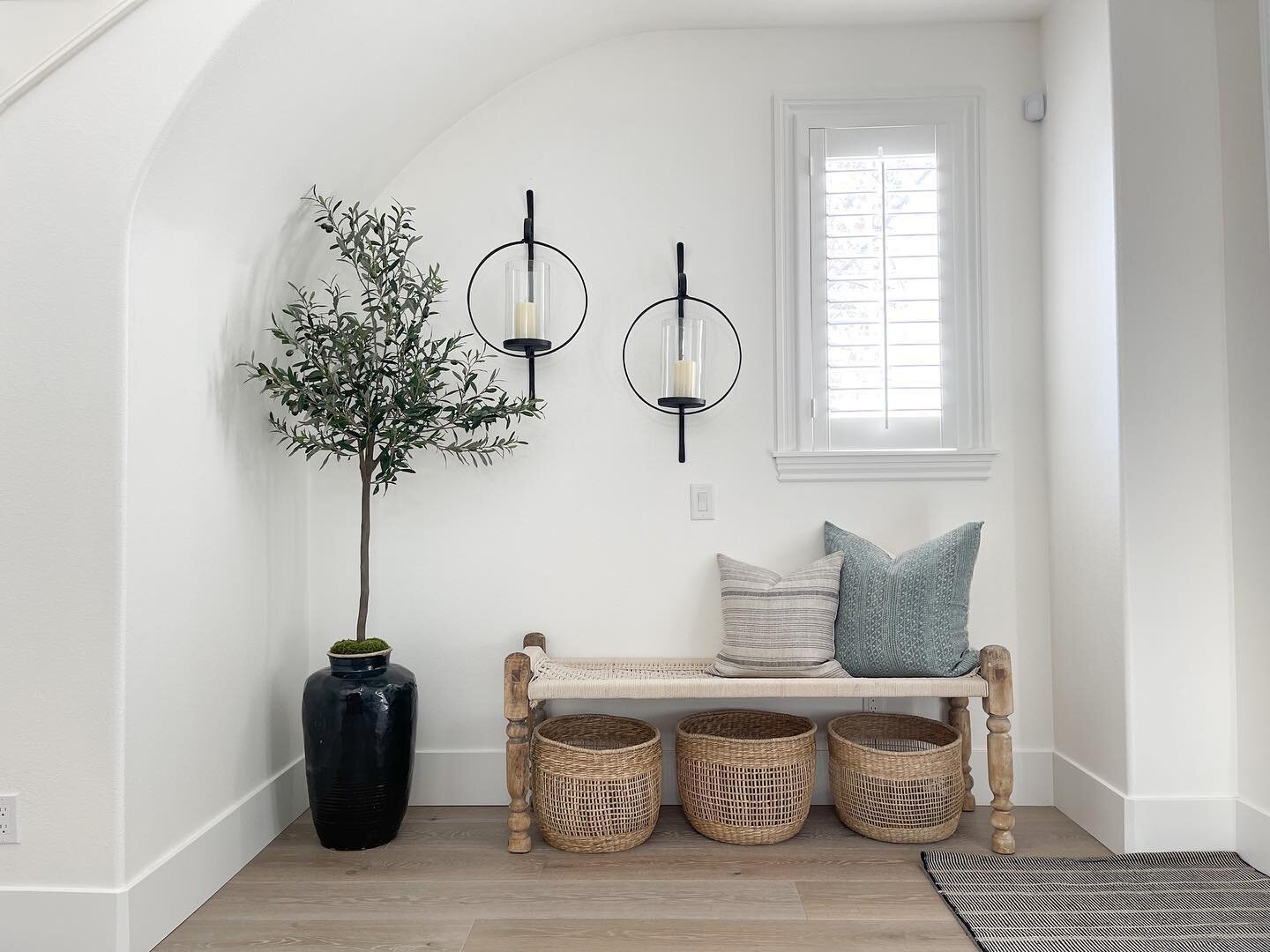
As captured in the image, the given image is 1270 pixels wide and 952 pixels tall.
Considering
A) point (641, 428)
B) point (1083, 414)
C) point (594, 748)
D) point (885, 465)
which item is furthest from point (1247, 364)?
point (594, 748)

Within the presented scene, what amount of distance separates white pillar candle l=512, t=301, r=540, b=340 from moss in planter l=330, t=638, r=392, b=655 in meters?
0.99

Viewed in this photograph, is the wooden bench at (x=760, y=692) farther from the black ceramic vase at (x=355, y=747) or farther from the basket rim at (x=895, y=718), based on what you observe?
the black ceramic vase at (x=355, y=747)

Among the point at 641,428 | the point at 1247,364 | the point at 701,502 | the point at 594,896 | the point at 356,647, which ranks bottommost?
the point at 594,896

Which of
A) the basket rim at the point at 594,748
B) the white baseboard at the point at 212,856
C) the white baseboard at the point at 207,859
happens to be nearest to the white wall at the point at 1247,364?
the white baseboard at the point at 212,856

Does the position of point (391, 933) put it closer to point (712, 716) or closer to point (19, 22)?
point (712, 716)

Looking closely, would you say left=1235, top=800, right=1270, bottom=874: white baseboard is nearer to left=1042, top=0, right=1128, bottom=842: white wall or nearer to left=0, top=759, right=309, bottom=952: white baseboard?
left=1042, top=0, right=1128, bottom=842: white wall

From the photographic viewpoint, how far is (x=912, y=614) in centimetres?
240

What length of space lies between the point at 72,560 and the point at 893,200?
2476mm

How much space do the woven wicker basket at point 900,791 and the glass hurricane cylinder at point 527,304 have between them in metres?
1.49

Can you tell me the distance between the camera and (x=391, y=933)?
192cm

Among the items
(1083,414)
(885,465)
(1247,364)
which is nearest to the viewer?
(1247,364)

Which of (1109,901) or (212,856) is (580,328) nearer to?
(212,856)

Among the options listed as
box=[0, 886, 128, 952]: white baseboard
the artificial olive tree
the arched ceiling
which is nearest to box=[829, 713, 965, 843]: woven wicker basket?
the artificial olive tree

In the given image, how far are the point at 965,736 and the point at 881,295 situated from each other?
1.39 meters
